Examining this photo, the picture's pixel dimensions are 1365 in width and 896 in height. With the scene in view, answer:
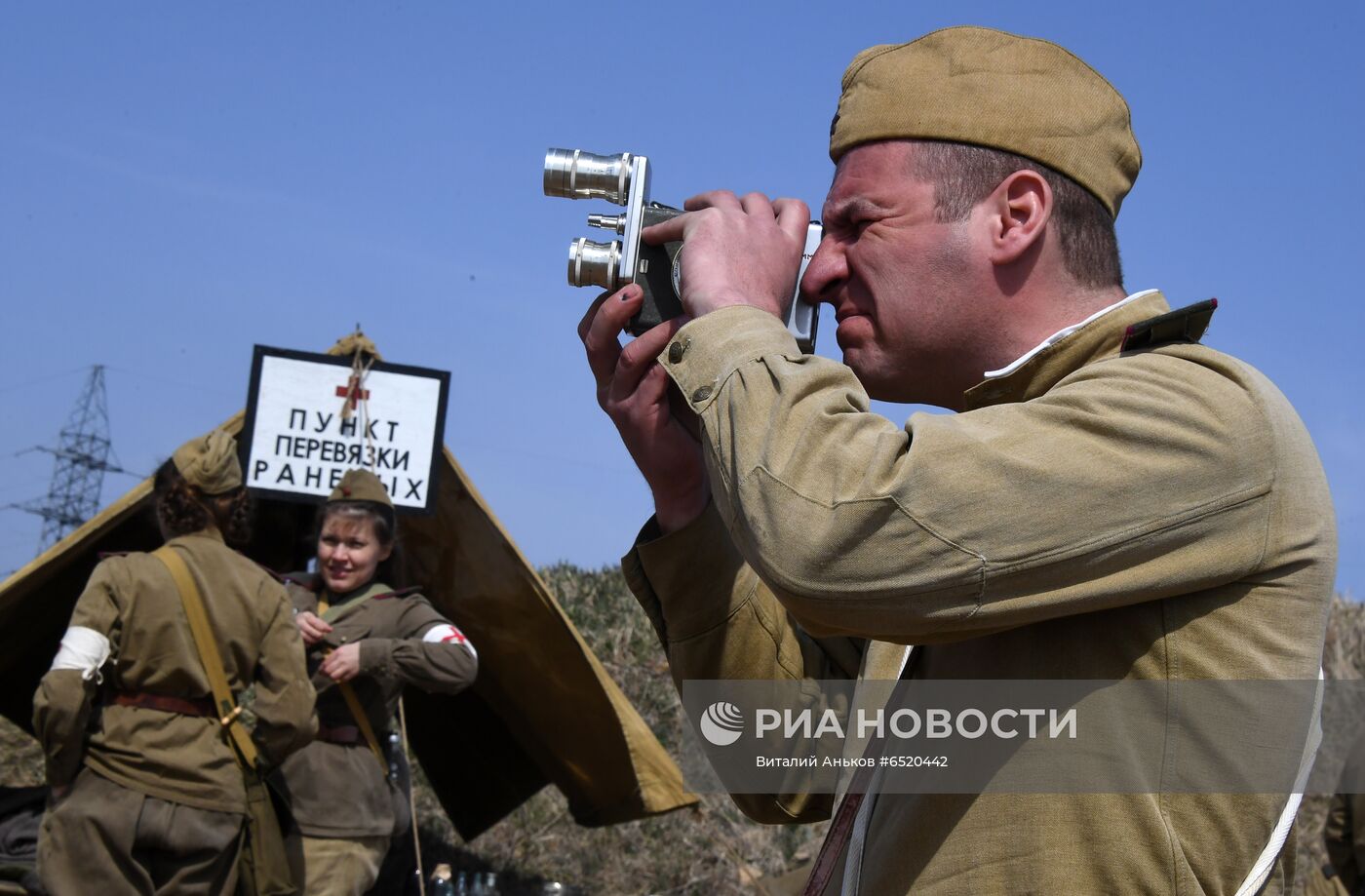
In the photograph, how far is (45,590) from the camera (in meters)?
6.94

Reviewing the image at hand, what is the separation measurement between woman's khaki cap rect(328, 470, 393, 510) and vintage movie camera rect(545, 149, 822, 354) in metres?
4.72

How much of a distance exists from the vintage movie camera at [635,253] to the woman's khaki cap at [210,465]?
4.04 metres

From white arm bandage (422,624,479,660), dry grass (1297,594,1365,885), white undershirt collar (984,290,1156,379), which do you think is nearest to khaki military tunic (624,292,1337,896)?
white undershirt collar (984,290,1156,379)

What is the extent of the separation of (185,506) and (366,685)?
44.8 inches

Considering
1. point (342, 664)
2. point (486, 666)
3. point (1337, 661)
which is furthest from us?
point (1337, 661)

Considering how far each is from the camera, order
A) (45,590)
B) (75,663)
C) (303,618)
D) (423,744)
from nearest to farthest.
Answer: (75,663) → (303,618) → (45,590) → (423,744)

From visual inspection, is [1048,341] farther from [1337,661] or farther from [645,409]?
[1337,661]

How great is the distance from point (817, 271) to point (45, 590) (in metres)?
6.21

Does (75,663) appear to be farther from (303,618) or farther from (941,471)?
(941,471)

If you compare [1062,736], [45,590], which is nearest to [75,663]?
[45,590]

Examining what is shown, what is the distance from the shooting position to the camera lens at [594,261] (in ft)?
5.83

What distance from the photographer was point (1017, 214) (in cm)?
169

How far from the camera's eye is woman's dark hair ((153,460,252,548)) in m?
5.50

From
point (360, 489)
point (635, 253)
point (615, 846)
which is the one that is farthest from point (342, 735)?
point (635, 253)
